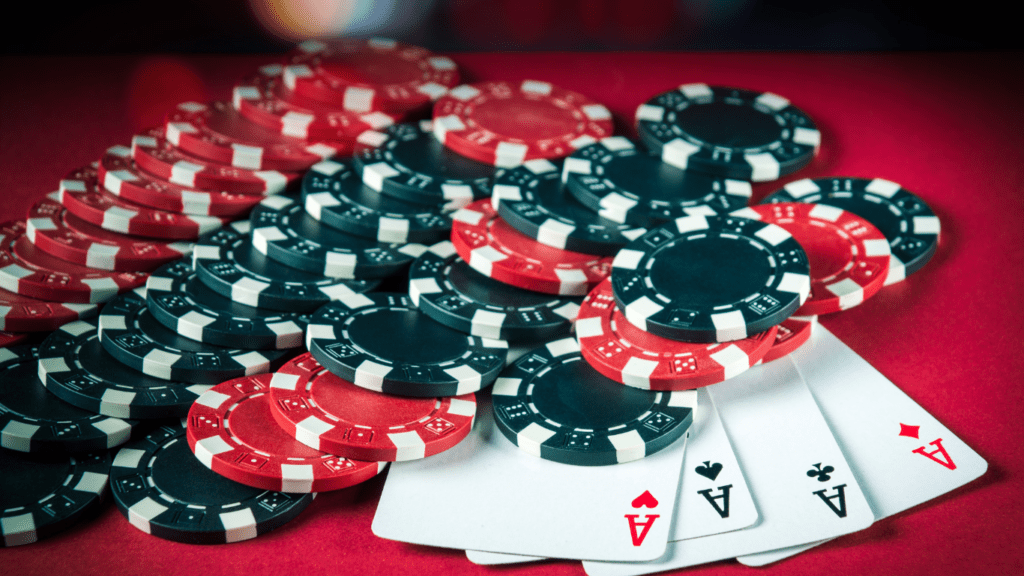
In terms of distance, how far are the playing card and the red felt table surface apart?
0.10m

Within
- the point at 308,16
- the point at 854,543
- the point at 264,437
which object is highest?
the point at 308,16

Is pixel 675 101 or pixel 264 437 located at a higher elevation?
pixel 675 101

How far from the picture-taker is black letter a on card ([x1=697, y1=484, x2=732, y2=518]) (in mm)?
2504

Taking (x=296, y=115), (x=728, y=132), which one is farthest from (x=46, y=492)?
(x=728, y=132)

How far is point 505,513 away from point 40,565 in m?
1.22

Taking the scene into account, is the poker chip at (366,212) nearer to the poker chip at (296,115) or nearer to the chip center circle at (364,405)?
the poker chip at (296,115)

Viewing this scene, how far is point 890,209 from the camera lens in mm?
3418

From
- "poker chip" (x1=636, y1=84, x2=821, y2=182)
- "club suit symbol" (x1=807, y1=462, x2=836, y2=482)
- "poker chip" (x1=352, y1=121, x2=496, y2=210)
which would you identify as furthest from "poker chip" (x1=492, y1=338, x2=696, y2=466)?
"poker chip" (x1=636, y1=84, x2=821, y2=182)

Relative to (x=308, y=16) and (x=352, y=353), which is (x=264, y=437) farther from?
(x=308, y=16)

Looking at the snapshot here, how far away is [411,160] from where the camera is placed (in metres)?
3.74

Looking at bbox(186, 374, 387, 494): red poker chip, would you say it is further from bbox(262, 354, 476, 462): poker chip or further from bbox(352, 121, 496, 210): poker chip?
bbox(352, 121, 496, 210): poker chip

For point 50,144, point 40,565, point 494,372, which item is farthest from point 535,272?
point 50,144

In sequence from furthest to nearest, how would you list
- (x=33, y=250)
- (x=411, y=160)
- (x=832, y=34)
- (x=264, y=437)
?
(x=832, y=34), (x=411, y=160), (x=33, y=250), (x=264, y=437)

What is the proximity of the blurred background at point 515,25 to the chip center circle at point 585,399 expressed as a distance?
8.30 feet
